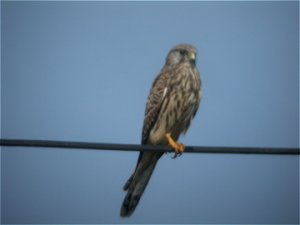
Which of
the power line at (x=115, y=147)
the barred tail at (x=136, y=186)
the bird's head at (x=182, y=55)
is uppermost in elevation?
the bird's head at (x=182, y=55)

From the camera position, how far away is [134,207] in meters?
6.55

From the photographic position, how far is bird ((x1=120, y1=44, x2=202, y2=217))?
6726 millimetres

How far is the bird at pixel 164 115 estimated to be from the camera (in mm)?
6726

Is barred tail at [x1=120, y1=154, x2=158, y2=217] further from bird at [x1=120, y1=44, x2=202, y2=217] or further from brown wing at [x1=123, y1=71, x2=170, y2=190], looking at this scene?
brown wing at [x1=123, y1=71, x2=170, y2=190]

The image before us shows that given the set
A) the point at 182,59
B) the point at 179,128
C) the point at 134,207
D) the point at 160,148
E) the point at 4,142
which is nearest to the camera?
the point at 4,142

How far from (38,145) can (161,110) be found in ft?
8.74

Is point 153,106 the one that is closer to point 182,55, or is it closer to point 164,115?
point 164,115

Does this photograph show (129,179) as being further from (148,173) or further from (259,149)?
(259,149)

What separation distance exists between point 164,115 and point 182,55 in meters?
1.10

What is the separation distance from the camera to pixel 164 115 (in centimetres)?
686

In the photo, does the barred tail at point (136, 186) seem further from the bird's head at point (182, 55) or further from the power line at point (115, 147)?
the power line at point (115, 147)

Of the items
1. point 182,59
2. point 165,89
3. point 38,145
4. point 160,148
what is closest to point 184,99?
point 165,89

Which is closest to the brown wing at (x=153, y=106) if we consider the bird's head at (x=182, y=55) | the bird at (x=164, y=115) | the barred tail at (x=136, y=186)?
the bird at (x=164, y=115)

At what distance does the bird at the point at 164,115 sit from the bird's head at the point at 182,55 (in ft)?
1.19
